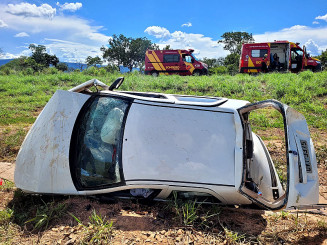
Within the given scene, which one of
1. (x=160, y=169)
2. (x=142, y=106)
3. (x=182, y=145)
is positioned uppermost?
(x=142, y=106)

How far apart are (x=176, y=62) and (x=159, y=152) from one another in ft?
55.3

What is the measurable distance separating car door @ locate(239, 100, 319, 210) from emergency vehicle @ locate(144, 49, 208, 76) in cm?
1652

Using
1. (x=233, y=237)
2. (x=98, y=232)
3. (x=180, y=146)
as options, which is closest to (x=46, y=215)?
(x=98, y=232)

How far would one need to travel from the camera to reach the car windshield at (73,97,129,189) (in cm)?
270

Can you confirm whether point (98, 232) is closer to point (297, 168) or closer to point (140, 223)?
point (140, 223)

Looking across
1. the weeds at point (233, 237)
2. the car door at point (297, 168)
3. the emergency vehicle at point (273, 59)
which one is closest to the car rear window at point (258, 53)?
the emergency vehicle at point (273, 59)

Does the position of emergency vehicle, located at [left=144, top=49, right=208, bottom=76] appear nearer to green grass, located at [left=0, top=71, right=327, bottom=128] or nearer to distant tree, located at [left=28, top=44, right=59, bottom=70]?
green grass, located at [left=0, top=71, right=327, bottom=128]

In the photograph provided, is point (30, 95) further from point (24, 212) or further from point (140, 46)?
point (140, 46)

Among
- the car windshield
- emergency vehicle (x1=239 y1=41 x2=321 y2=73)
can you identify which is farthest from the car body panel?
emergency vehicle (x1=239 y1=41 x2=321 y2=73)

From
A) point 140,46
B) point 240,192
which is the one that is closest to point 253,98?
point 240,192

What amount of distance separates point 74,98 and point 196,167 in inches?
61.8

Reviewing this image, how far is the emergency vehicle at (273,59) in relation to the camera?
16594 mm

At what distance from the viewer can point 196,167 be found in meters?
2.46

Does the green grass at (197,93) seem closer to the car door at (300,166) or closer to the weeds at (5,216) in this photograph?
the weeds at (5,216)
